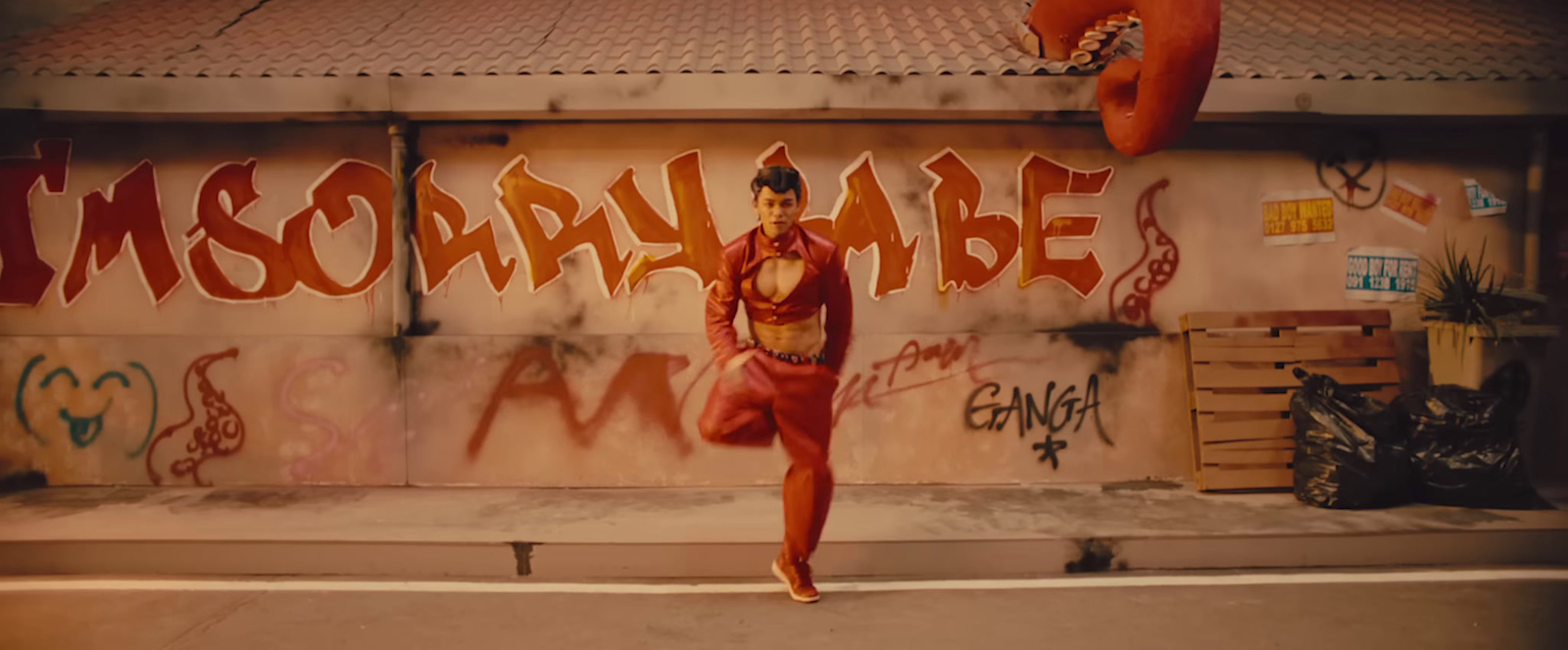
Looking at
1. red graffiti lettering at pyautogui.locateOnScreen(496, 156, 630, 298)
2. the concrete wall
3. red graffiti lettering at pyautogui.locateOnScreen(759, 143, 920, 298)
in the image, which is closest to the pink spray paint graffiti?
the concrete wall

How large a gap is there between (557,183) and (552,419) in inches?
63.9

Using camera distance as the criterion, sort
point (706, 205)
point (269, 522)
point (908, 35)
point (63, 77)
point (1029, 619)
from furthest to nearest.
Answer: point (908, 35)
point (706, 205)
point (63, 77)
point (269, 522)
point (1029, 619)

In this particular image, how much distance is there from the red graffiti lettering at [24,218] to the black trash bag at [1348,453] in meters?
8.36

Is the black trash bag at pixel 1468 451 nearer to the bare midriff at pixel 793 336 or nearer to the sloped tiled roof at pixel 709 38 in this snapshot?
the sloped tiled roof at pixel 709 38

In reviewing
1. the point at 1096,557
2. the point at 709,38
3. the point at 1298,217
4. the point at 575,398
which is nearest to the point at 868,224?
the point at 709,38

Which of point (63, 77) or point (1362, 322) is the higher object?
point (63, 77)

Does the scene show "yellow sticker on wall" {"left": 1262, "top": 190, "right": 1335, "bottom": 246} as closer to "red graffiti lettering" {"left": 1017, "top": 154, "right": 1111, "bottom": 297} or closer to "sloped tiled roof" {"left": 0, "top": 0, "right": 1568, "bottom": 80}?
"sloped tiled roof" {"left": 0, "top": 0, "right": 1568, "bottom": 80}

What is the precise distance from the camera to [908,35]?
290 inches

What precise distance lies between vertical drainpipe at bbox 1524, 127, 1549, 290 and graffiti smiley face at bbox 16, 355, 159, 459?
9.53 m

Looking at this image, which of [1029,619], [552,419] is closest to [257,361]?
[552,419]

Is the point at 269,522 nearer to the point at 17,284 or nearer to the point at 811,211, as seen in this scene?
the point at 17,284

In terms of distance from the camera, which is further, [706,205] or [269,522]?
[706,205]

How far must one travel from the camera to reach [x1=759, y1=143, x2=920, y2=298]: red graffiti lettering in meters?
6.77

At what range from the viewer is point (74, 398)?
6750 mm
